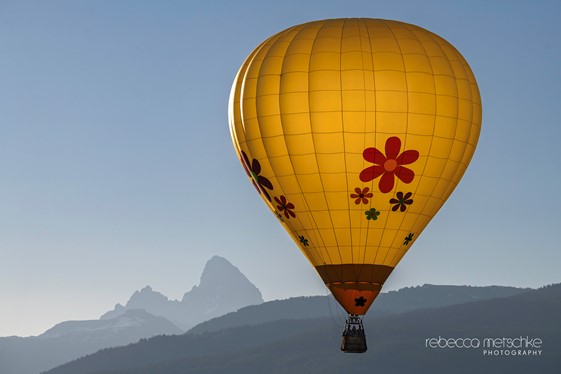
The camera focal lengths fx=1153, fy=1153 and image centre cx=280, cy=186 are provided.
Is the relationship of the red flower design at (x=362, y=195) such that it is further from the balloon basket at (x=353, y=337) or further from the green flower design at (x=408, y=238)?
the balloon basket at (x=353, y=337)

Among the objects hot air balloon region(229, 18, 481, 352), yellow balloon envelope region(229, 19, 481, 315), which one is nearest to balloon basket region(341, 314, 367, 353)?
hot air balloon region(229, 18, 481, 352)

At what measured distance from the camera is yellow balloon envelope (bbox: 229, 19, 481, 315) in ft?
177

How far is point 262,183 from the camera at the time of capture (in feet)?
189

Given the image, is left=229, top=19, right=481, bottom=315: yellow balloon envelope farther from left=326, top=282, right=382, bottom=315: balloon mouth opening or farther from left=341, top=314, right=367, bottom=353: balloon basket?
left=341, top=314, right=367, bottom=353: balloon basket

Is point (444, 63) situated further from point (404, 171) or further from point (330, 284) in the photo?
point (330, 284)

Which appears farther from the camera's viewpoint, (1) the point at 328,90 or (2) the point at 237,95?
(2) the point at 237,95

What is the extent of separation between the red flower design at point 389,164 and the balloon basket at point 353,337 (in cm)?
641

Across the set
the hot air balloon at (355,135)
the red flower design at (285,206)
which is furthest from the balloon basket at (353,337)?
the red flower design at (285,206)

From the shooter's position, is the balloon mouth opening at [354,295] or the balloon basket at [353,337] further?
the balloon mouth opening at [354,295]

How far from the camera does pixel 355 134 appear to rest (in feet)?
177

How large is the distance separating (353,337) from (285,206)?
7270 millimetres

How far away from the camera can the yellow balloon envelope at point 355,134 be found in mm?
54094

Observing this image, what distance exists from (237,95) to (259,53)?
7.74 feet

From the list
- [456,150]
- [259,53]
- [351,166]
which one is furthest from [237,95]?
[456,150]
